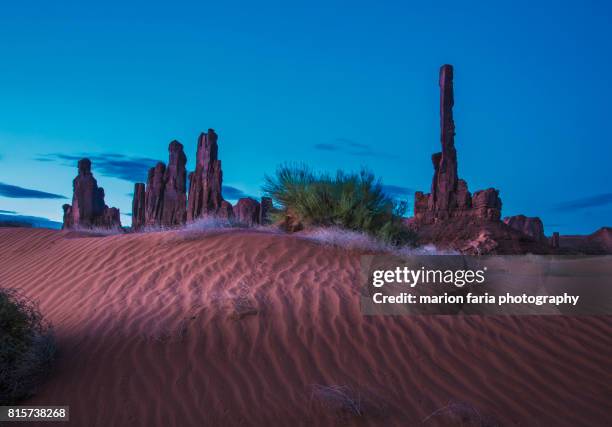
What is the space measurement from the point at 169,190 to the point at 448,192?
2096 cm

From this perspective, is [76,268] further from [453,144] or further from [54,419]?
[453,144]

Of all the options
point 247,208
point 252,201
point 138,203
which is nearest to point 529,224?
point 252,201

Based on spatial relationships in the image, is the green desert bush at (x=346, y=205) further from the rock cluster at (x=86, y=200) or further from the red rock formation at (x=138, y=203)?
the red rock formation at (x=138, y=203)

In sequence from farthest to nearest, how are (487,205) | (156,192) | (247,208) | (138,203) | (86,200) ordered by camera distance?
(138,203)
(156,192)
(86,200)
(247,208)
(487,205)

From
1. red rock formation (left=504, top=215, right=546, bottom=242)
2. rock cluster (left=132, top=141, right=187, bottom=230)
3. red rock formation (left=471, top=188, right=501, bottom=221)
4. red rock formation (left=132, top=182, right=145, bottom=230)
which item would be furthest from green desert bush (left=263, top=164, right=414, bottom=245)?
red rock formation (left=504, top=215, right=546, bottom=242)

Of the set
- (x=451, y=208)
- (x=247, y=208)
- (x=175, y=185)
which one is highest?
(x=175, y=185)

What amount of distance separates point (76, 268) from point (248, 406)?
5931 millimetres

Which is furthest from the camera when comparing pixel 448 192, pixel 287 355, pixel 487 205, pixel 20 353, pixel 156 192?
pixel 156 192

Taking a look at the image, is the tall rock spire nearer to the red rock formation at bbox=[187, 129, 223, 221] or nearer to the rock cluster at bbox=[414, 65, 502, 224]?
the rock cluster at bbox=[414, 65, 502, 224]

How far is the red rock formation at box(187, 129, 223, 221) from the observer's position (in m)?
35.0

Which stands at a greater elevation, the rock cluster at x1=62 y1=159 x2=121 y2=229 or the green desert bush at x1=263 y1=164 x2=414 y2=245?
the rock cluster at x1=62 y1=159 x2=121 y2=229

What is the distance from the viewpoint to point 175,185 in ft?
129

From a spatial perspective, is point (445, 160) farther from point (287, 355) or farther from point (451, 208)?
point (287, 355)

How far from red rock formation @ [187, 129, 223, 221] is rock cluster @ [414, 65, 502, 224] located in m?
14.1
